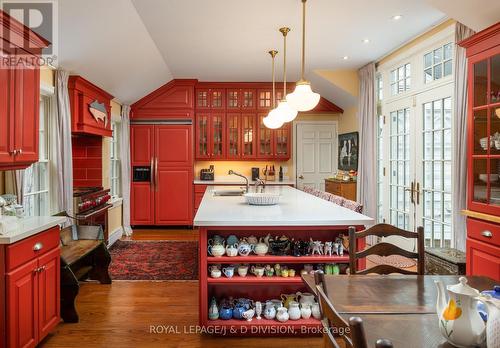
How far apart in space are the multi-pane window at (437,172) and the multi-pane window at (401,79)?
0.58 metres

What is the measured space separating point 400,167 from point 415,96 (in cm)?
93

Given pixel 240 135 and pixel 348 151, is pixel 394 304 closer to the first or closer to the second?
pixel 348 151

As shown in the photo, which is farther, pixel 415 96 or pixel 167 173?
pixel 167 173

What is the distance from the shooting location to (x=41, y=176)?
395 centimetres

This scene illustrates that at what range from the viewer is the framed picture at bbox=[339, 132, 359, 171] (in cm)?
630

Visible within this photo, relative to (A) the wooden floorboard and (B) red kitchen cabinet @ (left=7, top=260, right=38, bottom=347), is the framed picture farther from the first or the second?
(B) red kitchen cabinet @ (left=7, top=260, right=38, bottom=347)

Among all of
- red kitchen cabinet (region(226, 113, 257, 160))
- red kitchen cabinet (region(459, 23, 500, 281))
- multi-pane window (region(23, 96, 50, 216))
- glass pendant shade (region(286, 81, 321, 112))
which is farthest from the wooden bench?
red kitchen cabinet (region(226, 113, 257, 160))

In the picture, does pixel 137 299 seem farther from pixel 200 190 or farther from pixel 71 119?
pixel 200 190

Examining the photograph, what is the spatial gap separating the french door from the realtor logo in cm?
380

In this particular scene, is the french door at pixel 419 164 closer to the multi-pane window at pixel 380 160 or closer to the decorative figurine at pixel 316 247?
the multi-pane window at pixel 380 160

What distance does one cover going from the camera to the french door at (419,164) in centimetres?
395

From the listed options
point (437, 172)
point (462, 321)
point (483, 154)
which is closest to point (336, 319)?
point (462, 321)

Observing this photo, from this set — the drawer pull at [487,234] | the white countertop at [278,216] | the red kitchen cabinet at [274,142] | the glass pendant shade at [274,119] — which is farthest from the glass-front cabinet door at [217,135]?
the drawer pull at [487,234]

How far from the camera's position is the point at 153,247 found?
17.9 feet
